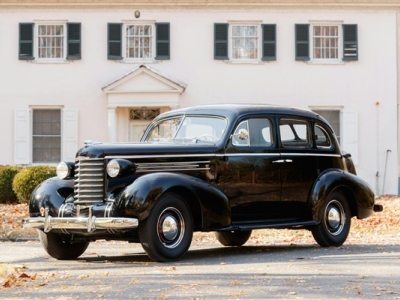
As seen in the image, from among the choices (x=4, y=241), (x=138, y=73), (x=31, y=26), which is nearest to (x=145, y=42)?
(x=138, y=73)

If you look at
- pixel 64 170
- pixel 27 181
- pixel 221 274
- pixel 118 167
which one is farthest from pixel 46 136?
pixel 221 274

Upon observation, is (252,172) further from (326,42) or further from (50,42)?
(50,42)

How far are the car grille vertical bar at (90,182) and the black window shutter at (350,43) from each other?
20576 mm

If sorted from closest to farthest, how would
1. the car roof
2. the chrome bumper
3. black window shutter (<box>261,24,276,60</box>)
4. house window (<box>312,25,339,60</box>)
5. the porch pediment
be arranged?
1. the chrome bumper
2. the car roof
3. the porch pediment
4. black window shutter (<box>261,24,276,60</box>)
5. house window (<box>312,25,339,60</box>)

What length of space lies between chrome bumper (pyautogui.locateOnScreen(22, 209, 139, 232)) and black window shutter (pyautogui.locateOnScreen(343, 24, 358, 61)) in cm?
2071

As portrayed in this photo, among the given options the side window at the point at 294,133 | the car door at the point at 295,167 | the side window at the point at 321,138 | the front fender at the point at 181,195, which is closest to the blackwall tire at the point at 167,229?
the front fender at the point at 181,195

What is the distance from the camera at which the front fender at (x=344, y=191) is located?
13.9 metres

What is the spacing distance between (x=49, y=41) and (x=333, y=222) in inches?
753

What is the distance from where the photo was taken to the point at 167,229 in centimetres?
1188

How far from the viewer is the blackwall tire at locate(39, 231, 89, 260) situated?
41.9ft

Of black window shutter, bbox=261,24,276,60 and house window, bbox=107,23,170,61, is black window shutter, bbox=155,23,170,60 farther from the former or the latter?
black window shutter, bbox=261,24,276,60

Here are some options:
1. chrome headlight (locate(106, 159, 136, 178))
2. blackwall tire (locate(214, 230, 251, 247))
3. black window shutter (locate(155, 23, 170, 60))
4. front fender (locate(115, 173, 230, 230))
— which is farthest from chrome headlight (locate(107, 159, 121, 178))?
black window shutter (locate(155, 23, 170, 60))

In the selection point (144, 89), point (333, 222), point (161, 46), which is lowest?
point (333, 222)
